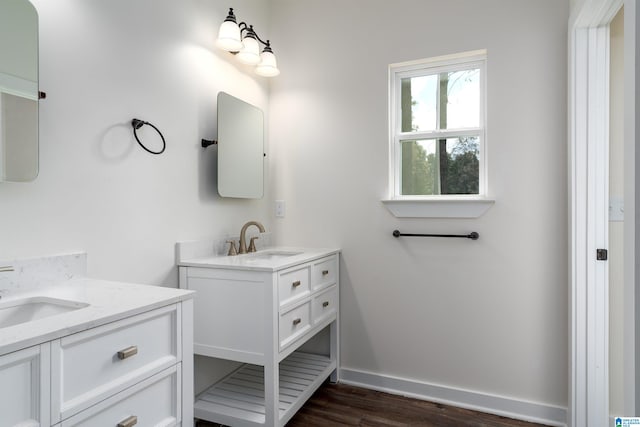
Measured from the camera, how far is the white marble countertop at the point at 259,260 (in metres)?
1.79

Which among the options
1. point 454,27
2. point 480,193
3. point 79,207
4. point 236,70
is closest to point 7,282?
point 79,207

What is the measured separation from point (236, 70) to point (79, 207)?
1316 millimetres

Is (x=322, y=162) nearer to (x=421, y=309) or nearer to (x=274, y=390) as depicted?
(x=421, y=309)

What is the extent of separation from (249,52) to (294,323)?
1605mm

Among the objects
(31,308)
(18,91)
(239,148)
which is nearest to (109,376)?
(31,308)

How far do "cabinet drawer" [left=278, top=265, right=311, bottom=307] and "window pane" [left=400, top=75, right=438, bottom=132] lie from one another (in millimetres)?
1159

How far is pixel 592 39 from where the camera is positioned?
181 cm

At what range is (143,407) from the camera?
1.11m

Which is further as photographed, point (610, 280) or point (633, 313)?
point (610, 280)

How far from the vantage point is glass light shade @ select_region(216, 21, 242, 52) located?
6.87ft

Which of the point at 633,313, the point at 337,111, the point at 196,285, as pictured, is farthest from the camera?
the point at 337,111

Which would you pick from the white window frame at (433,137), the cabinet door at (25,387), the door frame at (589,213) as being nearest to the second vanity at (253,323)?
the white window frame at (433,137)

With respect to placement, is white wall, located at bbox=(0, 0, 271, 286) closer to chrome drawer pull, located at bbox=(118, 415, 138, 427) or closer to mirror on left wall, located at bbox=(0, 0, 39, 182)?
mirror on left wall, located at bbox=(0, 0, 39, 182)

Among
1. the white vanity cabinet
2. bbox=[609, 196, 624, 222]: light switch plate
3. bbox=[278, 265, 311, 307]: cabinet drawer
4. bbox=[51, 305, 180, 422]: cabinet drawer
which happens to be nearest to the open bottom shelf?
bbox=[278, 265, 311, 307]: cabinet drawer
